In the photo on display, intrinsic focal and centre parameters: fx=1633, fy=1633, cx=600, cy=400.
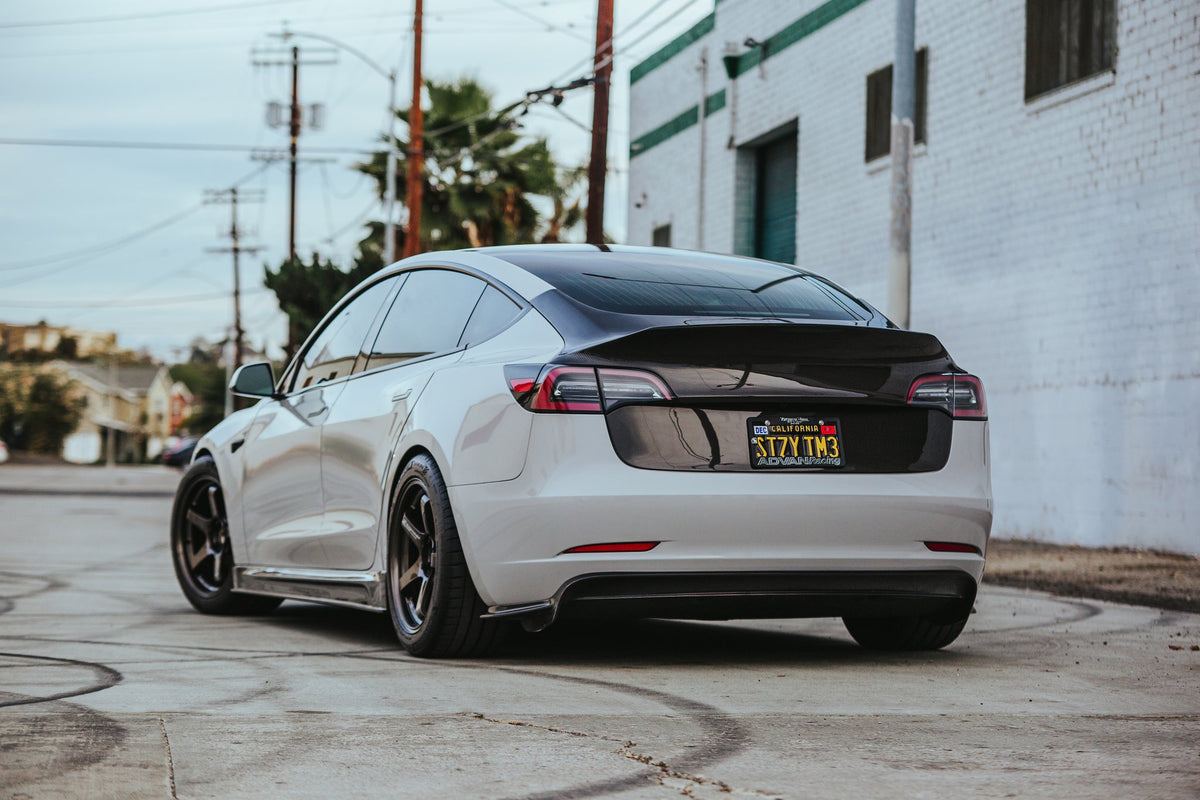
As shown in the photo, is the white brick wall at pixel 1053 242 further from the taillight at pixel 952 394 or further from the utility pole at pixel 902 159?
the taillight at pixel 952 394

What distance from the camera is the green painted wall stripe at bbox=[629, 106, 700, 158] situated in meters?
25.9

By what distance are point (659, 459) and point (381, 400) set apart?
1.50 meters

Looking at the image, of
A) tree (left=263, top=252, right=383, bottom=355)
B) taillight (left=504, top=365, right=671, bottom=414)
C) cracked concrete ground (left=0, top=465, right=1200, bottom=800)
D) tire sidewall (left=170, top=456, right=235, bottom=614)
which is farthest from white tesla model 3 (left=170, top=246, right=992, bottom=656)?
tree (left=263, top=252, right=383, bottom=355)

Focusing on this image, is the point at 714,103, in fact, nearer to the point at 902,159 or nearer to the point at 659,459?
the point at 902,159

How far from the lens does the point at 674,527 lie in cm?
530

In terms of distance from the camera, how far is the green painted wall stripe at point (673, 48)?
82.4 feet

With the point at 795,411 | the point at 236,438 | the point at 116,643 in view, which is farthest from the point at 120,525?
the point at 795,411

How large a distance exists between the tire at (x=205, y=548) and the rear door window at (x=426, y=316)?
1706 mm

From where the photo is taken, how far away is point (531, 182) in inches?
1492

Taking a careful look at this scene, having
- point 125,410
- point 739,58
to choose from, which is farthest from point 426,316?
point 125,410

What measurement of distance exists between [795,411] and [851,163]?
49.3ft

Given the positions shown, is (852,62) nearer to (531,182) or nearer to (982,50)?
(982,50)

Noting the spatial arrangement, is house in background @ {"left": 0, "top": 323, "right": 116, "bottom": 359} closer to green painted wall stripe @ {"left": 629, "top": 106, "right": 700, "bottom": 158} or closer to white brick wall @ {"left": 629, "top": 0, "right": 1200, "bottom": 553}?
green painted wall stripe @ {"left": 629, "top": 106, "right": 700, "bottom": 158}

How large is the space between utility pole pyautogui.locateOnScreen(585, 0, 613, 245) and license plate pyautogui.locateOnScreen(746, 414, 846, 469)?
15070 mm
